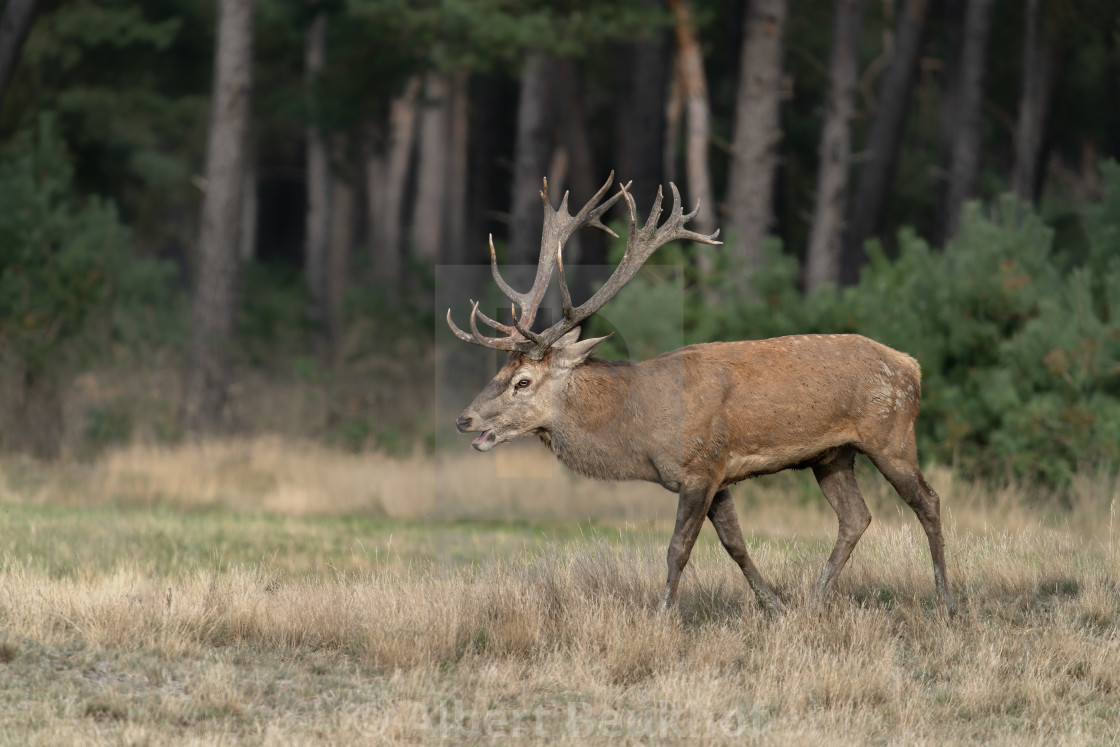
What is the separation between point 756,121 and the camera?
17.1 metres

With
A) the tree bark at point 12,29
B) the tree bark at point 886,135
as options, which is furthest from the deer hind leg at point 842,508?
the tree bark at point 886,135

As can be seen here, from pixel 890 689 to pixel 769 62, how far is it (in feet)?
38.8

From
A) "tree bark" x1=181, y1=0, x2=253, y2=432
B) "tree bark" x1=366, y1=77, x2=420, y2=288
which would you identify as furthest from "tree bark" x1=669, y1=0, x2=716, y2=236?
"tree bark" x1=366, y1=77, x2=420, y2=288

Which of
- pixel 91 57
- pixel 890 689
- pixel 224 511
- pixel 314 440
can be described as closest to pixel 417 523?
pixel 224 511

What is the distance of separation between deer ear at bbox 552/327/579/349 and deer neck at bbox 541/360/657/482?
17 centimetres

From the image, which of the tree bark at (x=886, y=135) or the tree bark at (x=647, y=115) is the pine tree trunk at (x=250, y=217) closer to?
the tree bark at (x=647, y=115)

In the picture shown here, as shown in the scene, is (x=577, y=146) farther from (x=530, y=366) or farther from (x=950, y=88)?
(x=530, y=366)

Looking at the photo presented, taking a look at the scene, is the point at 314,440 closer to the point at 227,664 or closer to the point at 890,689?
the point at 227,664

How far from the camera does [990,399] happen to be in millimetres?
12539

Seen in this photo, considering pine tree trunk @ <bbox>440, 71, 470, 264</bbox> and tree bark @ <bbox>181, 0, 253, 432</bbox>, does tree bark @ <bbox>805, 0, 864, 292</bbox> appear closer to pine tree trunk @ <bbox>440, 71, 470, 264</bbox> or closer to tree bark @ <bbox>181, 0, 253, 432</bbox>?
tree bark @ <bbox>181, 0, 253, 432</bbox>

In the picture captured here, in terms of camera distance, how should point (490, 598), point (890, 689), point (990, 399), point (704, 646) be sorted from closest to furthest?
1. point (890, 689)
2. point (704, 646)
3. point (490, 598)
4. point (990, 399)

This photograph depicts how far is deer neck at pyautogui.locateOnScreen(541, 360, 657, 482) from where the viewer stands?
7.95m

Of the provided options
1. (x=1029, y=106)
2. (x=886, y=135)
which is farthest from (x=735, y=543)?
(x=1029, y=106)

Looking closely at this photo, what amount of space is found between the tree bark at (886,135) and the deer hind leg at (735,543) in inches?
604
